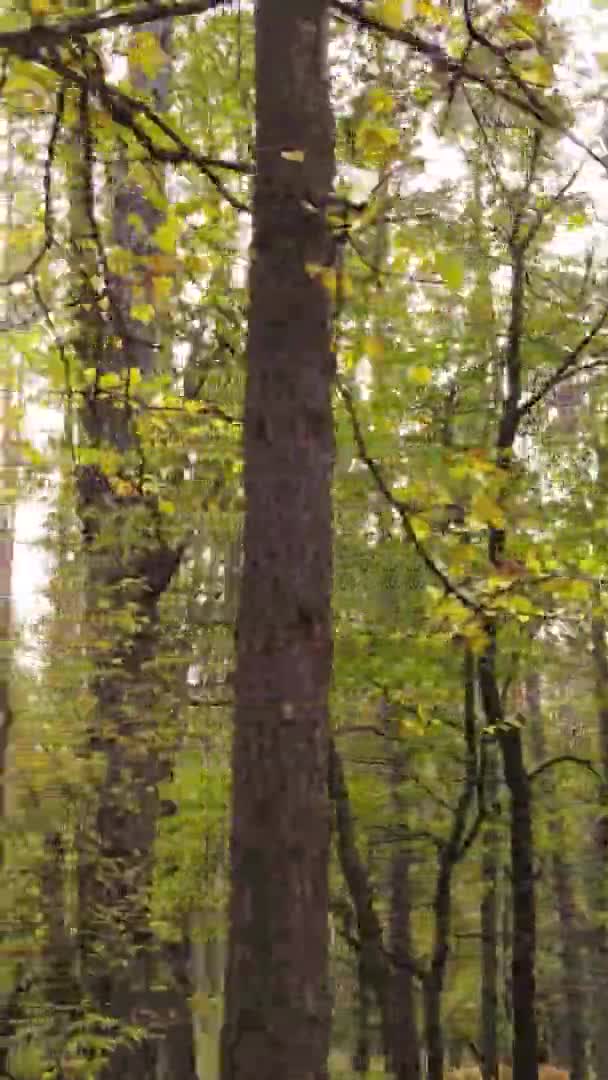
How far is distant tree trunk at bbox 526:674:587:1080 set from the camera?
15.7 metres

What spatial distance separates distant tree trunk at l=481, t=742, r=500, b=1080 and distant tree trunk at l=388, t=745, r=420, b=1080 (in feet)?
3.12

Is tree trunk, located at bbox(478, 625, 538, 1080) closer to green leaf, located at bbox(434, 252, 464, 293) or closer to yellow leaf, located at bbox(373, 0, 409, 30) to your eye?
green leaf, located at bbox(434, 252, 464, 293)

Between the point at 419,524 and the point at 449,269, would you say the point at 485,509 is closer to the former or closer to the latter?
the point at 419,524

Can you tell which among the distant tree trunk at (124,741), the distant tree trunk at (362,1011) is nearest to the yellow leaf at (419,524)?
the distant tree trunk at (124,741)

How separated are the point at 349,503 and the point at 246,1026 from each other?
649 cm

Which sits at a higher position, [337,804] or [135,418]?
[135,418]

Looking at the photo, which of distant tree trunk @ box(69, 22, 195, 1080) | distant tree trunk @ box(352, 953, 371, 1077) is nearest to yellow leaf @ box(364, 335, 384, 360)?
distant tree trunk @ box(69, 22, 195, 1080)

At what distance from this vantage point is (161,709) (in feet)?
30.0

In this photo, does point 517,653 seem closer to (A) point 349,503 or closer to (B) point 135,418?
(A) point 349,503

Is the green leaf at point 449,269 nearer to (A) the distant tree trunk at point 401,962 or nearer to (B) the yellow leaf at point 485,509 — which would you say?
(B) the yellow leaf at point 485,509

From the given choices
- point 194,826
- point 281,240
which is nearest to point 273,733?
point 281,240

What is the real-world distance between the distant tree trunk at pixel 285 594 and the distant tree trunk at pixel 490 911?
28.5ft

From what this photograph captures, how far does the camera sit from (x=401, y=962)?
40.7ft

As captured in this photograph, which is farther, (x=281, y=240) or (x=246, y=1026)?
(x=281, y=240)
